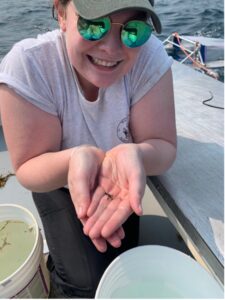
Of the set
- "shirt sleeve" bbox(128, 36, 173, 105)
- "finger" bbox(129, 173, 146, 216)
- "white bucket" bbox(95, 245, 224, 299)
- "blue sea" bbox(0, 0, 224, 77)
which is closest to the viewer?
"finger" bbox(129, 173, 146, 216)

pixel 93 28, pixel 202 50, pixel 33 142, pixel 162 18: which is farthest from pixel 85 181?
pixel 162 18

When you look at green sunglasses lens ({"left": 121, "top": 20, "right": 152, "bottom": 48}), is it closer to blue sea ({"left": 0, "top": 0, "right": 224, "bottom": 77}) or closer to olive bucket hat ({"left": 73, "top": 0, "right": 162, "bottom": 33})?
olive bucket hat ({"left": 73, "top": 0, "right": 162, "bottom": 33})

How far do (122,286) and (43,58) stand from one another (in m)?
0.73

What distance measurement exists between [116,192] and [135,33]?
1.44 ft

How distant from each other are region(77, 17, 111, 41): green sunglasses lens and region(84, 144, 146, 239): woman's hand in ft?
1.04

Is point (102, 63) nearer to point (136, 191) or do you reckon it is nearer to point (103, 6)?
point (103, 6)

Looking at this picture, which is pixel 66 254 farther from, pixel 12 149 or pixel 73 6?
pixel 73 6

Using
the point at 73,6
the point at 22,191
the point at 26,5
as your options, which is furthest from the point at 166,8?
the point at 73,6

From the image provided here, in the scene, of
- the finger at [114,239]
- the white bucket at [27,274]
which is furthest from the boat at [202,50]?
the finger at [114,239]

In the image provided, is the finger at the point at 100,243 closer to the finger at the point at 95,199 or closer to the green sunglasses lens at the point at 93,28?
the finger at the point at 95,199

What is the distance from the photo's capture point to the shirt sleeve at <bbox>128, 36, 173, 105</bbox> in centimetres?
112

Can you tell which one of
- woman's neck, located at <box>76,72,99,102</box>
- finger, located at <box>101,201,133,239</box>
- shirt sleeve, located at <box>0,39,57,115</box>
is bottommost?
finger, located at <box>101,201,133,239</box>

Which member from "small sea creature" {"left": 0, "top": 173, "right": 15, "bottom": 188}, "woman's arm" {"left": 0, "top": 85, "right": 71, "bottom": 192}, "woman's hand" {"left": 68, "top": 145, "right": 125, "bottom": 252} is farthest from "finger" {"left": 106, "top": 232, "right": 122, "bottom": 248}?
"small sea creature" {"left": 0, "top": 173, "right": 15, "bottom": 188}

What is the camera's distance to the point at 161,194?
1213mm
